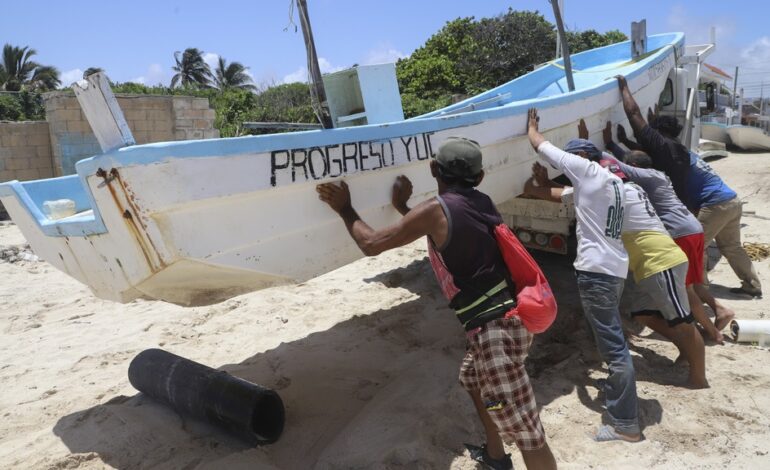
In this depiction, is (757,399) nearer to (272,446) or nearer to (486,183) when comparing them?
(486,183)

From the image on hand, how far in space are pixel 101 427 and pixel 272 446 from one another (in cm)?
100

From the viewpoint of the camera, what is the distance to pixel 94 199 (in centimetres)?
244

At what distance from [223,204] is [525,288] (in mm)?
1350

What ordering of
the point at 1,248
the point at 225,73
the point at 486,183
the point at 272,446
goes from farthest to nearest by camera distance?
the point at 225,73
the point at 1,248
the point at 486,183
the point at 272,446

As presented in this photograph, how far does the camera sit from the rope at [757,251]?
245 inches

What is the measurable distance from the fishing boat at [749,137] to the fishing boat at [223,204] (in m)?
15.7

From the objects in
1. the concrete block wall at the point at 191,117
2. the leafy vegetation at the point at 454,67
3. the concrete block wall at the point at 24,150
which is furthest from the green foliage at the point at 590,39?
the concrete block wall at the point at 24,150

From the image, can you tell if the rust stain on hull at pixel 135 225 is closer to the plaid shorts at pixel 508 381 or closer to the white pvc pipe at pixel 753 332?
the plaid shorts at pixel 508 381

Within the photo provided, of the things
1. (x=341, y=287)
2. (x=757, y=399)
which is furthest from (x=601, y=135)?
(x=341, y=287)

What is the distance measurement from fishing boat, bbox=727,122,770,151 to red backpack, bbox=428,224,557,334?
16.9 meters

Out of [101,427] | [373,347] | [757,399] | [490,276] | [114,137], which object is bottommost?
[757,399]

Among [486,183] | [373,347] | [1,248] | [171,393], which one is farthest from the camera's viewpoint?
[1,248]

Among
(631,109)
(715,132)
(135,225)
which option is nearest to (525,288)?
(135,225)

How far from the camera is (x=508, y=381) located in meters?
2.36
